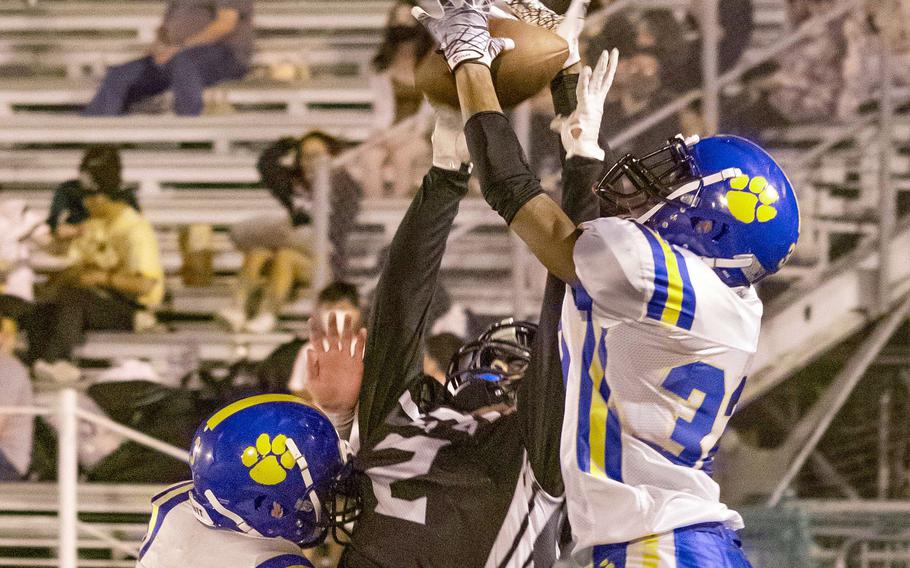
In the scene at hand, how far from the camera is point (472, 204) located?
5.84 m

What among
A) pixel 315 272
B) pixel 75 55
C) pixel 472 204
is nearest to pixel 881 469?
pixel 472 204

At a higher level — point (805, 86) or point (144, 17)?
point (144, 17)

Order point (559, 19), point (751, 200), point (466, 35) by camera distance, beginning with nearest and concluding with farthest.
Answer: point (751, 200) → point (466, 35) → point (559, 19)

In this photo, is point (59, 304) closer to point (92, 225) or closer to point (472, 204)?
point (92, 225)

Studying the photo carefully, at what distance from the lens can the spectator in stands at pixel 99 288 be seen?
20.1ft

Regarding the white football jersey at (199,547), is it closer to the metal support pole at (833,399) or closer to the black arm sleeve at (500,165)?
the black arm sleeve at (500,165)

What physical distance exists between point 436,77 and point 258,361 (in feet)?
11.9

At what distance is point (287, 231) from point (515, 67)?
12.6 feet

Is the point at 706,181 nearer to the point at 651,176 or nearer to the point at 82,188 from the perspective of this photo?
the point at 651,176

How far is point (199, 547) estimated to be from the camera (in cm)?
254

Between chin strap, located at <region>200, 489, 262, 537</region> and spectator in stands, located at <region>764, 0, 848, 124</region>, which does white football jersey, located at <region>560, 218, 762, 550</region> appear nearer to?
chin strap, located at <region>200, 489, 262, 537</region>

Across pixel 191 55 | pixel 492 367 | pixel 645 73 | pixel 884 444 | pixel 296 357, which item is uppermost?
pixel 191 55

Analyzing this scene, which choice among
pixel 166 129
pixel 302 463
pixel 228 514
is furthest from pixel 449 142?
pixel 166 129

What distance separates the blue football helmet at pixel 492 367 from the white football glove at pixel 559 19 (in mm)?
620
